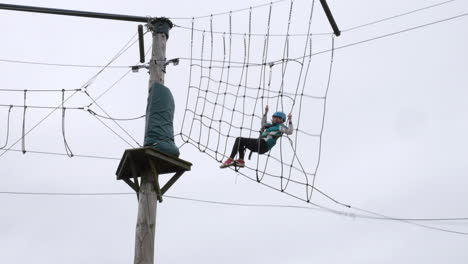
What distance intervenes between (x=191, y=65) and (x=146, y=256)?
2831 mm

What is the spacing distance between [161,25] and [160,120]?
1364 mm

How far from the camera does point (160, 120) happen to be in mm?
7805

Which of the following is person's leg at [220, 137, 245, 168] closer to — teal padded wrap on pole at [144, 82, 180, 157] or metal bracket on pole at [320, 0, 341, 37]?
teal padded wrap on pole at [144, 82, 180, 157]

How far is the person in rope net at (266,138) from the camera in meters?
9.00

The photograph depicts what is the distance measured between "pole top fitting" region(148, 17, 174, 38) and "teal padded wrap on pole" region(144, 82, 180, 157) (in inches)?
32.0

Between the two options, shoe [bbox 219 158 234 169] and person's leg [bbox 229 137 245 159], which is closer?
shoe [bbox 219 158 234 169]

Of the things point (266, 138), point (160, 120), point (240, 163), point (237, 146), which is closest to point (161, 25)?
point (160, 120)

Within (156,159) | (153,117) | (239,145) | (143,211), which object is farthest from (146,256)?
(239,145)

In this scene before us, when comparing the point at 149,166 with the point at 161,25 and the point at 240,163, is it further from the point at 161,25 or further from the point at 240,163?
the point at 161,25

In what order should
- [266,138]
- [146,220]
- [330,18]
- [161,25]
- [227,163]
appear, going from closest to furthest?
1. [146,220]
2. [330,18]
3. [161,25]
4. [227,163]
5. [266,138]

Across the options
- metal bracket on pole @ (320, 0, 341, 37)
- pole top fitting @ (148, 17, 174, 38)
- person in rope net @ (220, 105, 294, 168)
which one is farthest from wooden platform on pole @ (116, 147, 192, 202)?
metal bracket on pole @ (320, 0, 341, 37)

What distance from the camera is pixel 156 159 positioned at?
7.32 m

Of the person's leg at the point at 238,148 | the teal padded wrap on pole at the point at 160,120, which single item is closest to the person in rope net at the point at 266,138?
the person's leg at the point at 238,148

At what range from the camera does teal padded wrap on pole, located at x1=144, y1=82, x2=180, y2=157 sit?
7550 mm
